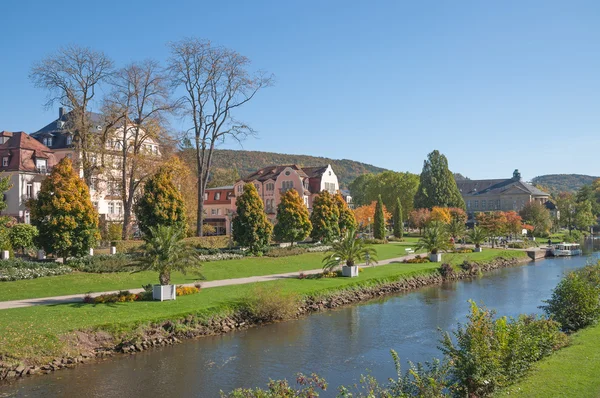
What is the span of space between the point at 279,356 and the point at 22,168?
131 ft

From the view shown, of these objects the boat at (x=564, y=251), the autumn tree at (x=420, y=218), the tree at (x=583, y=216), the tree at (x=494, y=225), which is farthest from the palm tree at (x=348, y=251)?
the tree at (x=583, y=216)

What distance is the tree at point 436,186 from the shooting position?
88438 millimetres

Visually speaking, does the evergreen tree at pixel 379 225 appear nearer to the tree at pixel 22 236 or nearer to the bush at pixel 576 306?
the tree at pixel 22 236

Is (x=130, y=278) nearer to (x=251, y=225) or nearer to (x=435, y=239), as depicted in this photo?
(x=251, y=225)

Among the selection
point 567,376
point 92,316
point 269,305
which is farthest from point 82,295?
point 567,376

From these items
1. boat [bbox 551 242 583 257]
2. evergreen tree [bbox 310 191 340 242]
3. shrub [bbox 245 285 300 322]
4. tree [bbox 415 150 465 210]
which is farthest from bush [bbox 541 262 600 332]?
tree [bbox 415 150 465 210]

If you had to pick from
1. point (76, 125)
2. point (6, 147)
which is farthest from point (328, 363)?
point (6, 147)

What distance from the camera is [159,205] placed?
36.6 metres

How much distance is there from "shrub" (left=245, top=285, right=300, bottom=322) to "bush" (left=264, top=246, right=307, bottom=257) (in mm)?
17900

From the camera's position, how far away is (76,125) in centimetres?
4178

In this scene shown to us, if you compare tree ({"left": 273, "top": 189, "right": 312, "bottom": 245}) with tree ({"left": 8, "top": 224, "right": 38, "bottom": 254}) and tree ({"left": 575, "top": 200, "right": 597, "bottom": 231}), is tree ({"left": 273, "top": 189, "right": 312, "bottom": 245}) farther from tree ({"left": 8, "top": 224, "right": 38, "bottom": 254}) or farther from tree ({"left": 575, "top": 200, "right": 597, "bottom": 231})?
tree ({"left": 575, "top": 200, "right": 597, "bottom": 231})

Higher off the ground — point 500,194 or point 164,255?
point 500,194

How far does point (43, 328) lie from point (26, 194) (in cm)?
3579

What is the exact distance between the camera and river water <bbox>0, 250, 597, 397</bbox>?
1531 centimetres
